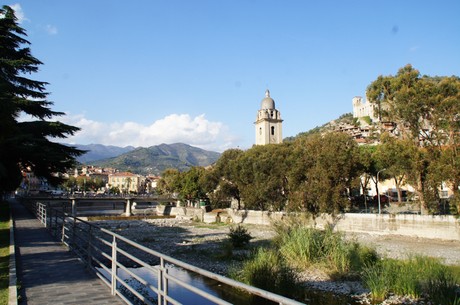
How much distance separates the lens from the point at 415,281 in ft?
43.6

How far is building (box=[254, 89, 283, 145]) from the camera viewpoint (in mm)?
98688

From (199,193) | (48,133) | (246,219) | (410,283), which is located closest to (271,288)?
(410,283)

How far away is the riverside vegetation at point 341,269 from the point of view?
12.9m

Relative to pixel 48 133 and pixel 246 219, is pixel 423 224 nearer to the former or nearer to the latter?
pixel 246 219

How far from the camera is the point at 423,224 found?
30.4 meters

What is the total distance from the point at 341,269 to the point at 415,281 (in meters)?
3.55

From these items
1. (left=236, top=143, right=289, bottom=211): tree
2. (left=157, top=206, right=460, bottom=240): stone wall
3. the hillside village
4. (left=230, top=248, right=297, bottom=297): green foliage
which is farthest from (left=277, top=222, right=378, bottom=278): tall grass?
the hillside village

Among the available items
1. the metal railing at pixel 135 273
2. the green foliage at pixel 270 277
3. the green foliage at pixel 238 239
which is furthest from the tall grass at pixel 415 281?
the green foliage at pixel 238 239

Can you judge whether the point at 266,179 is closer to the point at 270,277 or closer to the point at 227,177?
the point at 227,177

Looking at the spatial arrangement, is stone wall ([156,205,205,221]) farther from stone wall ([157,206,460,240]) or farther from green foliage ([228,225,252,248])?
green foliage ([228,225,252,248])

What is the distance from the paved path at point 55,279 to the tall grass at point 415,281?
32.0 ft

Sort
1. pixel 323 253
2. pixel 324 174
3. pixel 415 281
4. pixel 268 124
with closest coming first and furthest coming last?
1. pixel 415 281
2. pixel 323 253
3. pixel 324 174
4. pixel 268 124

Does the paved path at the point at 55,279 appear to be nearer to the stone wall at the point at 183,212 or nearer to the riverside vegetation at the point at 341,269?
the riverside vegetation at the point at 341,269

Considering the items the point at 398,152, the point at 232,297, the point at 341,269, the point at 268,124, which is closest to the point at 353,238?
the point at 341,269
